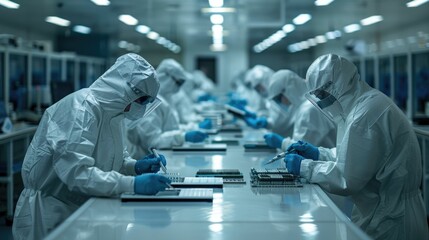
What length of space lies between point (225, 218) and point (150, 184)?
0.37 meters

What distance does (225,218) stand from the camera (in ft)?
5.88

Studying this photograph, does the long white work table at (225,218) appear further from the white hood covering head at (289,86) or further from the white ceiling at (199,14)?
the white ceiling at (199,14)

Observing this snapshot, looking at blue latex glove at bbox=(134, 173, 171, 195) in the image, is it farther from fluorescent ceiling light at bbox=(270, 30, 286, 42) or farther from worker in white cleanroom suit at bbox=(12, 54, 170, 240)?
fluorescent ceiling light at bbox=(270, 30, 286, 42)

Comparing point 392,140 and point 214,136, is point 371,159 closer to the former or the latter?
point 392,140

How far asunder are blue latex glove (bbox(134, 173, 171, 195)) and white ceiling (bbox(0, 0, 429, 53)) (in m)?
4.13

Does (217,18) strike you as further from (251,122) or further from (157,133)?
(157,133)

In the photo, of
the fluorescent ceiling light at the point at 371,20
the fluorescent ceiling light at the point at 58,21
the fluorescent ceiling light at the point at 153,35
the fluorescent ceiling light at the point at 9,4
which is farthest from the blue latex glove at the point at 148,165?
the fluorescent ceiling light at the point at 153,35

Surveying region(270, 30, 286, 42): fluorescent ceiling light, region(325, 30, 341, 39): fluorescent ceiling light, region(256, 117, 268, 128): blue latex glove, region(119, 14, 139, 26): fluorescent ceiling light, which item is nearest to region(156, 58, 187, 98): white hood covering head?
region(256, 117, 268, 128): blue latex glove

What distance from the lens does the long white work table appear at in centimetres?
161

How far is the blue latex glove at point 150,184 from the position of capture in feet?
6.54

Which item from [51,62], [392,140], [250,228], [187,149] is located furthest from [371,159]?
[51,62]

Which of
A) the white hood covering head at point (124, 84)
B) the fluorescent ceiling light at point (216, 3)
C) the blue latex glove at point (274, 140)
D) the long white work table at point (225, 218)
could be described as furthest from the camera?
the fluorescent ceiling light at point (216, 3)

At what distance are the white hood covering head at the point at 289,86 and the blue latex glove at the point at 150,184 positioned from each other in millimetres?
2572

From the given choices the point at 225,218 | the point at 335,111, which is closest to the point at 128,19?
the point at 335,111
